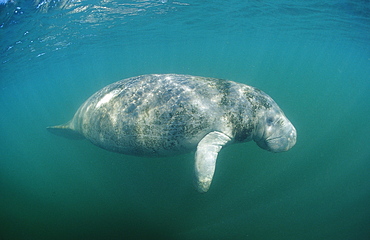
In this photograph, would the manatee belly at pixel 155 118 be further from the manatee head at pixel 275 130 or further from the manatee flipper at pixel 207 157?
the manatee head at pixel 275 130

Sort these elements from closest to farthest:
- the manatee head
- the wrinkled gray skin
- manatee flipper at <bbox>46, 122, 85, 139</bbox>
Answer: the wrinkled gray skin → the manatee head → manatee flipper at <bbox>46, 122, 85, 139</bbox>

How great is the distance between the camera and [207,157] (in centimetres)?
441

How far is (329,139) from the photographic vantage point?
9906 mm

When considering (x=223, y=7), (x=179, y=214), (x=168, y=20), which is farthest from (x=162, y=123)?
(x=168, y=20)

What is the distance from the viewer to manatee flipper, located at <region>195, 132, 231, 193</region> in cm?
429

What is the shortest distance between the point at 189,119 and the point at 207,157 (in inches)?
39.3

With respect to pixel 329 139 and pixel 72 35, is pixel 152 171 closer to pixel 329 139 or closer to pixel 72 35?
pixel 329 139

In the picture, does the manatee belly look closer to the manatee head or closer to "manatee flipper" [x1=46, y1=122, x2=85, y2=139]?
the manatee head

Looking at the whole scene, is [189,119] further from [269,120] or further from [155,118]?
[269,120]

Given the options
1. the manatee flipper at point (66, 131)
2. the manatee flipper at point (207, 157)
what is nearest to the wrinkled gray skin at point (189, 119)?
the manatee flipper at point (207, 157)

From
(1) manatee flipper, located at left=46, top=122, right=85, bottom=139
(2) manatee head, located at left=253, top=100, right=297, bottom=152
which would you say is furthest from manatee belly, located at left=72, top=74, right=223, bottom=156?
(1) manatee flipper, located at left=46, top=122, right=85, bottom=139

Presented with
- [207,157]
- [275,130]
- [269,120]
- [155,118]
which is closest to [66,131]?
[155,118]

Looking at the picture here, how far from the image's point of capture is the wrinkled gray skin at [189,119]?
4621 millimetres

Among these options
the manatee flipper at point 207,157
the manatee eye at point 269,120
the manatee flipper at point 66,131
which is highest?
the manatee eye at point 269,120
